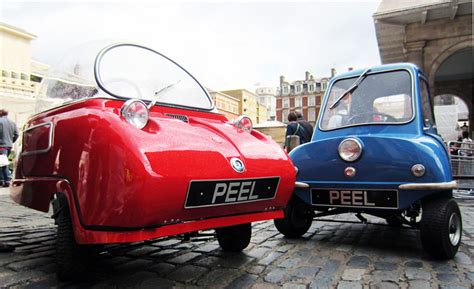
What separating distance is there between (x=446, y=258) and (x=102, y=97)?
2758mm

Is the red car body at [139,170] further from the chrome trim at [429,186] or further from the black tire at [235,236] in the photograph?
the chrome trim at [429,186]

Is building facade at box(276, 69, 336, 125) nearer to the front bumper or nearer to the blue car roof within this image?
the blue car roof

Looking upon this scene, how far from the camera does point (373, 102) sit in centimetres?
377

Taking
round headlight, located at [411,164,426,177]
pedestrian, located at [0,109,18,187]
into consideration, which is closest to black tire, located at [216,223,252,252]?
round headlight, located at [411,164,426,177]

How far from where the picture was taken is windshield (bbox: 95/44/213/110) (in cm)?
259

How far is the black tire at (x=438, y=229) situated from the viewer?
270 centimetres

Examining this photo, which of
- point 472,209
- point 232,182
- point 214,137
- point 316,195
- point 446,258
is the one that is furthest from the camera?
point 472,209

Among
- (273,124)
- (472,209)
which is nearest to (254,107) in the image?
(273,124)

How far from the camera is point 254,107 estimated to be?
8581 centimetres

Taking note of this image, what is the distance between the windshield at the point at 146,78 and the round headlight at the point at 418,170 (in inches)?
68.5

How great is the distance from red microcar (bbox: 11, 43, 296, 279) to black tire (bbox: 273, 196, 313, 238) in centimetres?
68

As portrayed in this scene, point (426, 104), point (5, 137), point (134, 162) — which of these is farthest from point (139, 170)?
point (5, 137)

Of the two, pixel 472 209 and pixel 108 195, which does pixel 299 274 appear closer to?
pixel 108 195

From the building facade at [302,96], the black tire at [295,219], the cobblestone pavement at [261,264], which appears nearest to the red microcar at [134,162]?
the cobblestone pavement at [261,264]
